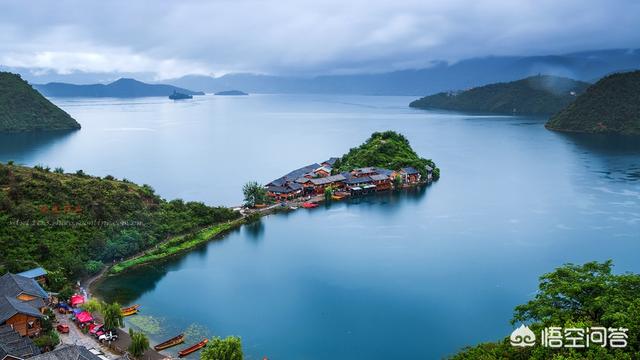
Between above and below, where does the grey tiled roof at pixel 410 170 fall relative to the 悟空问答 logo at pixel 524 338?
above

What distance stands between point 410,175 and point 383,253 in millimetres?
17511

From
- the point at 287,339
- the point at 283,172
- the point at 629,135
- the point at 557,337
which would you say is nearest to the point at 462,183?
the point at 283,172

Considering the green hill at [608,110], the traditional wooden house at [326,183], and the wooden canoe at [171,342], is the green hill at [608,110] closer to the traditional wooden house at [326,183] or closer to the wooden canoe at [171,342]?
the traditional wooden house at [326,183]

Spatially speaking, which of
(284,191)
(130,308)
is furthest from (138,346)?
(284,191)

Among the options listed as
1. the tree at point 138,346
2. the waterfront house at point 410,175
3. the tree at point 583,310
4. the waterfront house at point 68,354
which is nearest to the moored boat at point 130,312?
the tree at point 138,346

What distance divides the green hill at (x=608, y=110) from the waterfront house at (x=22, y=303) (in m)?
79.6

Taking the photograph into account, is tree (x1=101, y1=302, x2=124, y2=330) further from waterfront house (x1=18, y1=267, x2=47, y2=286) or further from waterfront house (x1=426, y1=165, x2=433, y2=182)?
waterfront house (x1=426, y1=165, x2=433, y2=182)

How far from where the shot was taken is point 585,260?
25.5m

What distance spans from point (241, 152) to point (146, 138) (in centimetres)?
1958

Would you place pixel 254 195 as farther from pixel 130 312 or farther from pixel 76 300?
pixel 76 300

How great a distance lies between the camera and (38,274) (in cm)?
1956

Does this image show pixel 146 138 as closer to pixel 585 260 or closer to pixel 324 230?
pixel 324 230

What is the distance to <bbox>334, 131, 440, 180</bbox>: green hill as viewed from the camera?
44.8m

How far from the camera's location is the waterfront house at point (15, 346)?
13938 millimetres
